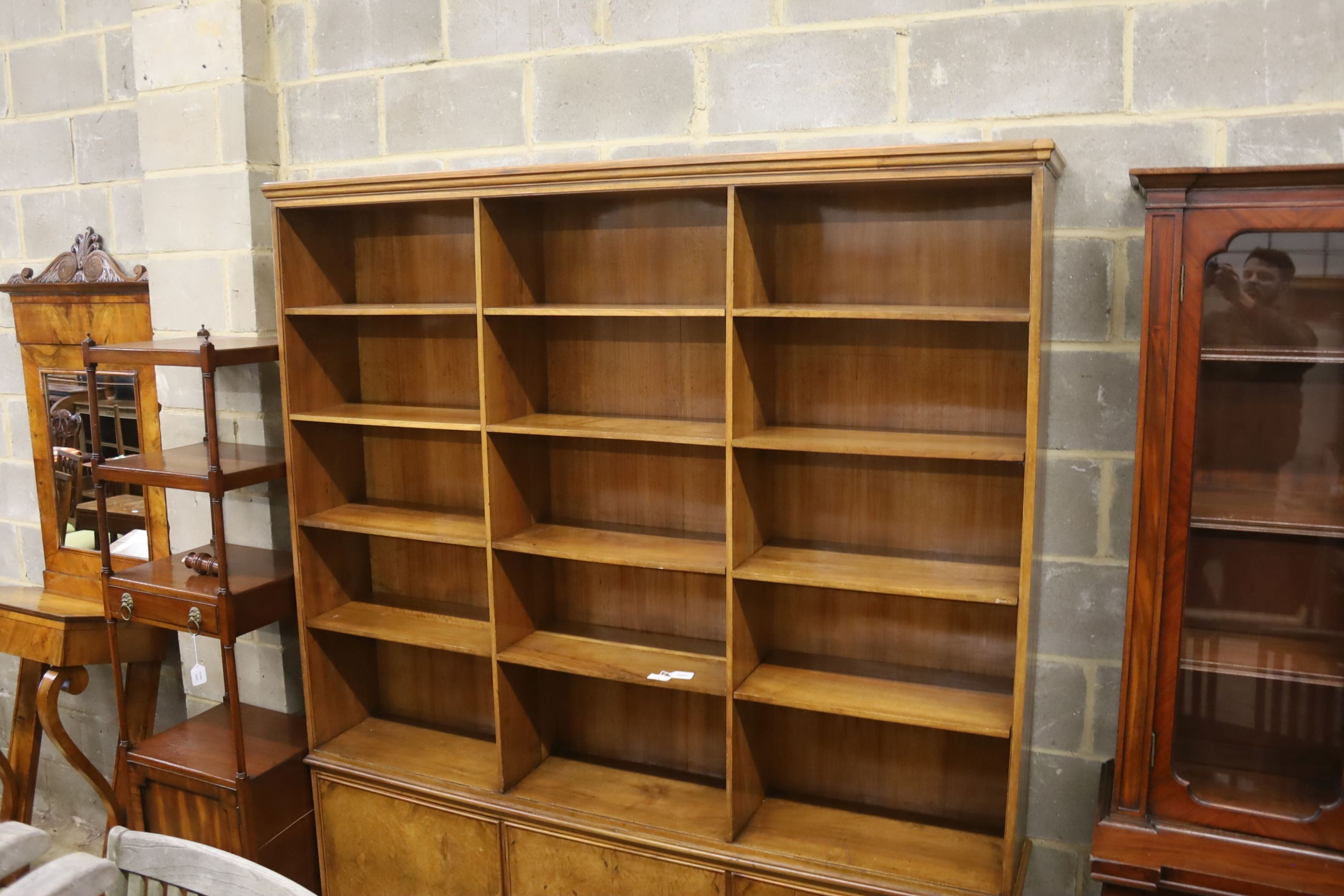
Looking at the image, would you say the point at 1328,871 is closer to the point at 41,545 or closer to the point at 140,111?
the point at 140,111

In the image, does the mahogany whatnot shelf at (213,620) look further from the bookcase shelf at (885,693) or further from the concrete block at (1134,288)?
the concrete block at (1134,288)

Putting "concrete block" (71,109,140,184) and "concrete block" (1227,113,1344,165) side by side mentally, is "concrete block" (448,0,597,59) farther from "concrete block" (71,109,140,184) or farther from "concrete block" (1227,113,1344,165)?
"concrete block" (1227,113,1344,165)

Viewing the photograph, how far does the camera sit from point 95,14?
328cm

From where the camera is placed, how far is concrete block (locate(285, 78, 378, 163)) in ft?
9.43

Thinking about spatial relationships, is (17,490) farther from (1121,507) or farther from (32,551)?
(1121,507)

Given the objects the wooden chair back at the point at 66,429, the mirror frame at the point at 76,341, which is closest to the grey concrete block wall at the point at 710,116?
the mirror frame at the point at 76,341

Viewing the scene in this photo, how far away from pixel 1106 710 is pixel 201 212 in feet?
8.99

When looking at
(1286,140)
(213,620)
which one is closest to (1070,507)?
(1286,140)

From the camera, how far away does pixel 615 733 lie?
9.28 ft

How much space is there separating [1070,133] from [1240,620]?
41.7 inches

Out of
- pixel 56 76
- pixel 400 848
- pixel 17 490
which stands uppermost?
pixel 56 76

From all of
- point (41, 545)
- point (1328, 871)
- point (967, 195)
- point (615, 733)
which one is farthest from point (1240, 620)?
point (41, 545)

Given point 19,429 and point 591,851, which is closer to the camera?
point 591,851

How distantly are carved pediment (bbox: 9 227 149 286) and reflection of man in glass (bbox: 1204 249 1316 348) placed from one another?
9.98 feet
